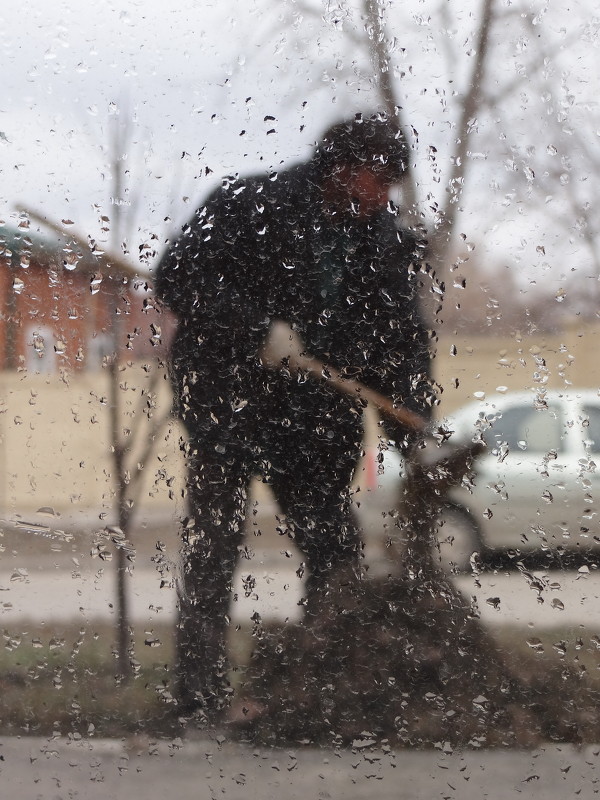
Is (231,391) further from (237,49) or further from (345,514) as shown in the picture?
(237,49)

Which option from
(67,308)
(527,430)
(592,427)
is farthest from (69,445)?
(592,427)

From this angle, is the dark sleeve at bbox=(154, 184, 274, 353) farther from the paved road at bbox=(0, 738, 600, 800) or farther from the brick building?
the paved road at bbox=(0, 738, 600, 800)

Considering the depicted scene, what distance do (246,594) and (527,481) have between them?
65 cm

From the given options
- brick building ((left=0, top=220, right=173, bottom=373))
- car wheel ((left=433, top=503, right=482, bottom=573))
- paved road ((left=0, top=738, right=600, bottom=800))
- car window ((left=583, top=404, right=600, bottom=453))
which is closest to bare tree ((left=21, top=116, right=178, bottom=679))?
brick building ((left=0, top=220, right=173, bottom=373))

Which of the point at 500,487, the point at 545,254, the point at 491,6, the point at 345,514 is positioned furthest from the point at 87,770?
the point at 491,6

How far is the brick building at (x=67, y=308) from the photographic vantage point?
5.83 feet

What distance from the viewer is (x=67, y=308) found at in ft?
5.86

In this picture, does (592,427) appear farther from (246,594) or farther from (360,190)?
(246,594)

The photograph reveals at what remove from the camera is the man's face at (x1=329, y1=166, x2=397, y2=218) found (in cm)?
173

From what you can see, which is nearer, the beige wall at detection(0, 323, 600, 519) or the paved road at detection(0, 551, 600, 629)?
the paved road at detection(0, 551, 600, 629)

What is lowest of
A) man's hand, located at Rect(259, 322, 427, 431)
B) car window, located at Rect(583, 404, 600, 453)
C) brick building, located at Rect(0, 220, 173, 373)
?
car window, located at Rect(583, 404, 600, 453)

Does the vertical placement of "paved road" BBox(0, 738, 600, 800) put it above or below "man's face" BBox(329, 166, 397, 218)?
below

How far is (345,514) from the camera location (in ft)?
5.74

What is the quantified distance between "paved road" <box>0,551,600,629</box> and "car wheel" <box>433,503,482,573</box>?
0.14ft
